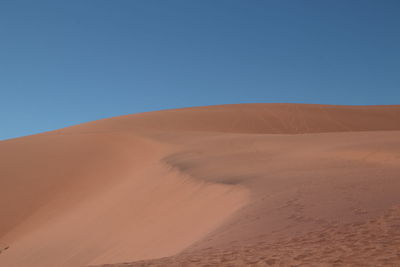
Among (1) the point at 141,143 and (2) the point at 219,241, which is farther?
(1) the point at 141,143

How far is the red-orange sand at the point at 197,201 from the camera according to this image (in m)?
4.99

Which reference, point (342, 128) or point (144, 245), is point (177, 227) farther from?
point (342, 128)

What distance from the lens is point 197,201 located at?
28.2ft

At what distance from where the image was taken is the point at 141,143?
64.4 feet

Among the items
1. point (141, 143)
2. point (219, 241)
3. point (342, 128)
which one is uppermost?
point (342, 128)

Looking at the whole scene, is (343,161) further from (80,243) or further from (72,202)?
(72,202)

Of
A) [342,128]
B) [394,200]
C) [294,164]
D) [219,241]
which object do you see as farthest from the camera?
[342,128]

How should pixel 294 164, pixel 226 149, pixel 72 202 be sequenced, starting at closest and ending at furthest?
1. pixel 294 164
2. pixel 72 202
3. pixel 226 149

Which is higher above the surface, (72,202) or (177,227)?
(72,202)

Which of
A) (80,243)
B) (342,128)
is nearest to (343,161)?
(80,243)

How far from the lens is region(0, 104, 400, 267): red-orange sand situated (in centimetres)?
499

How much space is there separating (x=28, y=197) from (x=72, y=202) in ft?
6.17

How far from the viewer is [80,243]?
29.9 feet

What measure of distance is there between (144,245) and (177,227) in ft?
2.27
